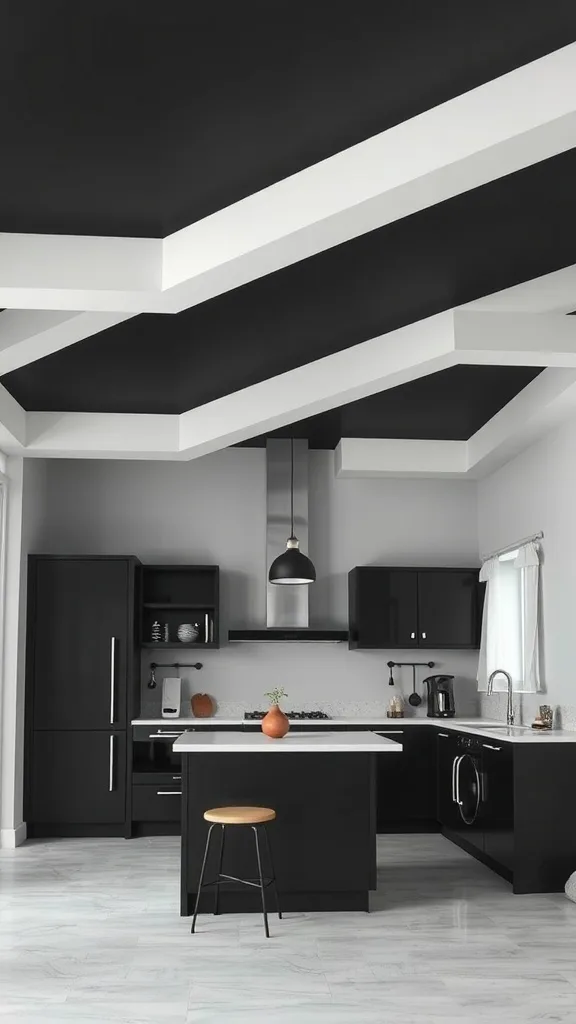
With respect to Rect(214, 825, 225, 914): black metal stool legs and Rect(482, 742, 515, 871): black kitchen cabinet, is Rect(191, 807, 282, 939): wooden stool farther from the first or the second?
Rect(482, 742, 515, 871): black kitchen cabinet

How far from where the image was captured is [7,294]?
170 inches

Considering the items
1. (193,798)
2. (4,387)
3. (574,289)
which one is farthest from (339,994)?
(4,387)

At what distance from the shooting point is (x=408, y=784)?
25.6 feet

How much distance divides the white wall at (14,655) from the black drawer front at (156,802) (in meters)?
0.83

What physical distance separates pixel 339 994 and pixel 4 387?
416cm

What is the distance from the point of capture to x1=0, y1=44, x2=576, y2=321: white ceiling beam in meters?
3.47

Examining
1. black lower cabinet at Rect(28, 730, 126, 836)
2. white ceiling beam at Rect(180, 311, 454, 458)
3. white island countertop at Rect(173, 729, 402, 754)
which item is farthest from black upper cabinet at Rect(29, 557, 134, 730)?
white island countertop at Rect(173, 729, 402, 754)

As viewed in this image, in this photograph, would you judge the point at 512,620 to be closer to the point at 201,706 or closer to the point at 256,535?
the point at 256,535

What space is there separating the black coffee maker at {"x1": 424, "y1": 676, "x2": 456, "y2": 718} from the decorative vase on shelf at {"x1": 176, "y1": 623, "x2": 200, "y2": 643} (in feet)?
6.30

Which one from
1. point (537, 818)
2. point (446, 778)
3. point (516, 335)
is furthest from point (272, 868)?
point (516, 335)

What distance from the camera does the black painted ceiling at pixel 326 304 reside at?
173 inches

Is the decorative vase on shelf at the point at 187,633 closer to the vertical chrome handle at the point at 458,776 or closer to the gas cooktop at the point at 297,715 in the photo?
the gas cooktop at the point at 297,715

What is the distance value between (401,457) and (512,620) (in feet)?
5.16

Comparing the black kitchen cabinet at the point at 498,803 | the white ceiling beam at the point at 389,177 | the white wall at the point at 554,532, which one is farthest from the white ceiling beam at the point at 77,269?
the black kitchen cabinet at the point at 498,803
